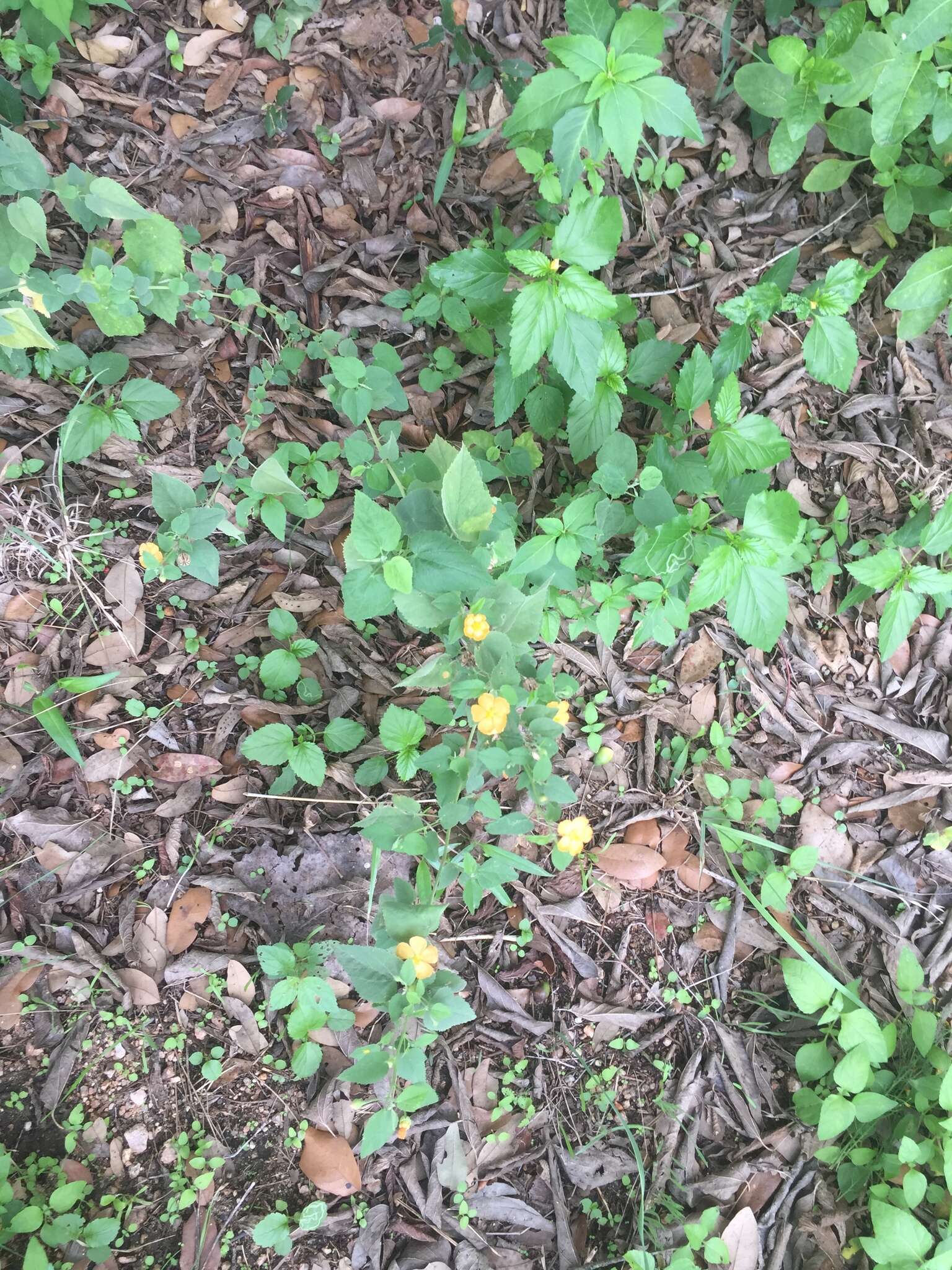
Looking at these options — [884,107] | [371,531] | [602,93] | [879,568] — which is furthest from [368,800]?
[884,107]

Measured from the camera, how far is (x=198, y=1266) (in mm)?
2197

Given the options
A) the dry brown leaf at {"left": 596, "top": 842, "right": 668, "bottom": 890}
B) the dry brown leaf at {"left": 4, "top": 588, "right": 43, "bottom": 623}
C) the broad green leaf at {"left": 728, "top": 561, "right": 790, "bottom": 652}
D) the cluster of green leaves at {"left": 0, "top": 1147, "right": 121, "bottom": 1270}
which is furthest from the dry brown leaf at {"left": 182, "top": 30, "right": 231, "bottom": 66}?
the cluster of green leaves at {"left": 0, "top": 1147, "right": 121, "bottom": 1270}

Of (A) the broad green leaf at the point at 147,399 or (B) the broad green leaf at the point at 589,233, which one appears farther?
(A) the broad green leaf at the point at 147,399

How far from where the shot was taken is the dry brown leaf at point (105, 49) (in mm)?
2781

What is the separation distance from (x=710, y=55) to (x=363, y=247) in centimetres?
149

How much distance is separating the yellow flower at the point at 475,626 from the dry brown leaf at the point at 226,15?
2443mm

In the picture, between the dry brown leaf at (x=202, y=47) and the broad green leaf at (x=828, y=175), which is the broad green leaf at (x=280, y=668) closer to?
the dry brown leaf at (x=202, y=47)

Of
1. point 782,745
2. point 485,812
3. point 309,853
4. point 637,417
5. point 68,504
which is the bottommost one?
point 309,853

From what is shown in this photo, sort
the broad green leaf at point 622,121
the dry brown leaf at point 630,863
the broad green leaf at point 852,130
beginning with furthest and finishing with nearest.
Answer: the broad green leaf at point 852,130 → the dry brown leaf at point 630,863 → the broad green leaf at point 622,121

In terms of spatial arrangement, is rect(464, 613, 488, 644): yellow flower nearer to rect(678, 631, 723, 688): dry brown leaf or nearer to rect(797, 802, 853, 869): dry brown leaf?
rect(678, 631, 723, 688): dry brown leaf

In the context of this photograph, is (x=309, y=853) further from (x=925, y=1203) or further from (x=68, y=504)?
(x=925, y=1203)

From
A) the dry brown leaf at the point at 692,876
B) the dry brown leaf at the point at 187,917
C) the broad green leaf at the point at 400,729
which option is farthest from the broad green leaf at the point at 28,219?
the dry brown leaf at the point at 692,876

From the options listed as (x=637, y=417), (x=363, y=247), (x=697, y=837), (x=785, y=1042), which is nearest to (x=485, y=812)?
(x=697, y=837)

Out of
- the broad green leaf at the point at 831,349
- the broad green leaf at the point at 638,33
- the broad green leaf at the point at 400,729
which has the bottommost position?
the broad green leaf at the point at 400,729
